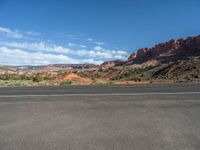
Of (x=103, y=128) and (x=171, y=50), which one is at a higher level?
(x=171, y=50)

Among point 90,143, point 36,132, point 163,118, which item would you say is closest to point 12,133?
point 36,132

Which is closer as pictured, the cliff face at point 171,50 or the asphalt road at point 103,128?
the asphalt road at point 103,128

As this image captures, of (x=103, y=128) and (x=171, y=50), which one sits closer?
(x=103, y=128)

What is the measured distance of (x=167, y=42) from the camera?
135750mm

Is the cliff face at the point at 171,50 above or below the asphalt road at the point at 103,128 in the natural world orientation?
above

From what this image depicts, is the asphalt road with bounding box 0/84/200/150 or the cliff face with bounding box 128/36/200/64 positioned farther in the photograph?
the cliff face with bounding box 128/36/200/64

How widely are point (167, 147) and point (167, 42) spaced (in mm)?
136629

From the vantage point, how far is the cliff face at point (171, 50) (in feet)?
354

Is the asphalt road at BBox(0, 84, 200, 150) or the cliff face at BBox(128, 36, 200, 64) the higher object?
the cliff face at BBox(128, 36, 200, 64)

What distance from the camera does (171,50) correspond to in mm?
127250

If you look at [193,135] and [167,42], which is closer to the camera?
[193,135]

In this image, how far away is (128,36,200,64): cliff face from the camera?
108050mm

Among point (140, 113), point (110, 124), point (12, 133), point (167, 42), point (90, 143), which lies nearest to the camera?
point (90, 143)

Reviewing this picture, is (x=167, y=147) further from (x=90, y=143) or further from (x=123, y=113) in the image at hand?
(x=123, y=113)
